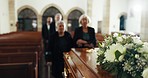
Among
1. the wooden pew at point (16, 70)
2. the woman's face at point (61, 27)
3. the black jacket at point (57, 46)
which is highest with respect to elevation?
the woman's face at point (61, 27)

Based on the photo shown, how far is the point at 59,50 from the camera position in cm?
356

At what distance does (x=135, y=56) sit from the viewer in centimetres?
130

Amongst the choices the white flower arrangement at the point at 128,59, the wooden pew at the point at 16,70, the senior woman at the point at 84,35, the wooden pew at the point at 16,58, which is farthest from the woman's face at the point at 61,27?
the white flower arrangement at the point at 128,59

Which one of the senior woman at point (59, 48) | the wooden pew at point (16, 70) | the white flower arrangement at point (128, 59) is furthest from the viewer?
the senior woman at point (59, 48)

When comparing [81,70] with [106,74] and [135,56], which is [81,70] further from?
[135,56]

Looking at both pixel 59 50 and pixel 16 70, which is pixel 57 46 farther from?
pixel 16 70

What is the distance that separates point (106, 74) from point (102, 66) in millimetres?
148

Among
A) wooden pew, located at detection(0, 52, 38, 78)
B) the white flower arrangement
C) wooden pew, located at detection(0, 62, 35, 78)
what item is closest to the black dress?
wooden pew, located at detection(0, 52, 38, 78)

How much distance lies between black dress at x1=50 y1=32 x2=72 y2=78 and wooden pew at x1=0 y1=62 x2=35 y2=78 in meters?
0.57

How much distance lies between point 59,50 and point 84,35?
20.3 inches

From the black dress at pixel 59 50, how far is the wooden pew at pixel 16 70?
22.6 inches

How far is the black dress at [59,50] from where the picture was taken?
3.57 m

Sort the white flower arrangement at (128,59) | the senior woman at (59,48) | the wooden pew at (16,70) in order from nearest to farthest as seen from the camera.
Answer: the white flower arrangement at (128,59) → the wooden pew at (16,70) → the senior woman at (59,48)

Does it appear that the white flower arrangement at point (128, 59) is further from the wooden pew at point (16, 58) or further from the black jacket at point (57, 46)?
the wooden pew at point (16, 58)
